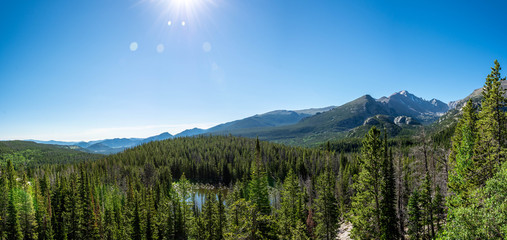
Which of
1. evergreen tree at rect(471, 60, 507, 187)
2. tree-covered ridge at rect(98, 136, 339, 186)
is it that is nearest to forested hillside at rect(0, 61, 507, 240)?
evergreen tree at rect(471, 60, 507, 187)

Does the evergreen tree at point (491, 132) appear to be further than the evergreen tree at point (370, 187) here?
No

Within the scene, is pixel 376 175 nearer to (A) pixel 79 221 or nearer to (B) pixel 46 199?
(A) pixel 79 221

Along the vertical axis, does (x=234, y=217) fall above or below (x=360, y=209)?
below

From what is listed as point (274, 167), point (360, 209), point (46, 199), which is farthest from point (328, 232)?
point (274, 167)

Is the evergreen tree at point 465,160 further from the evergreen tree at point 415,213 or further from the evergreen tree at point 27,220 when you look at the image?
the evergreen tree at point 27,220

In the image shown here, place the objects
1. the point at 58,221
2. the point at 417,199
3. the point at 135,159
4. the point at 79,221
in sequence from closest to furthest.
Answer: the point at 417,199
the point at 79,221
the point at 58,221
the point at 135,159

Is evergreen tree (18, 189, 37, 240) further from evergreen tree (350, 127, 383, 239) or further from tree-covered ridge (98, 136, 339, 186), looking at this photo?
evergreen tree (350, 127, 383, 239)

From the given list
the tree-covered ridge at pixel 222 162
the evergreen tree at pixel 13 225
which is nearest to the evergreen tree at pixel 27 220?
the evergreen tree at pixel 13 225

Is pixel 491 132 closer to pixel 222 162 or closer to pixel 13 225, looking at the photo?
pixel 13 225

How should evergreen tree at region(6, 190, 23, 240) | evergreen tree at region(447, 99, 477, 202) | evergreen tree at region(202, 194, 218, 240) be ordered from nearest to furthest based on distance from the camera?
evergreen tree at region(447, 99, 477, 202) < evergreen tree at region(202, 194, 218, 240) < evergreen tree at region(6, 190, 23, 240)

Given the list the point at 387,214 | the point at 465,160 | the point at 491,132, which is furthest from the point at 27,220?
the point at 491,132

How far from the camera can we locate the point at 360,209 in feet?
95.1

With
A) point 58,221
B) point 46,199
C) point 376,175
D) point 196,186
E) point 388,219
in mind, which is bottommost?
point 196,186

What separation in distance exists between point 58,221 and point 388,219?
8207 centimetres
